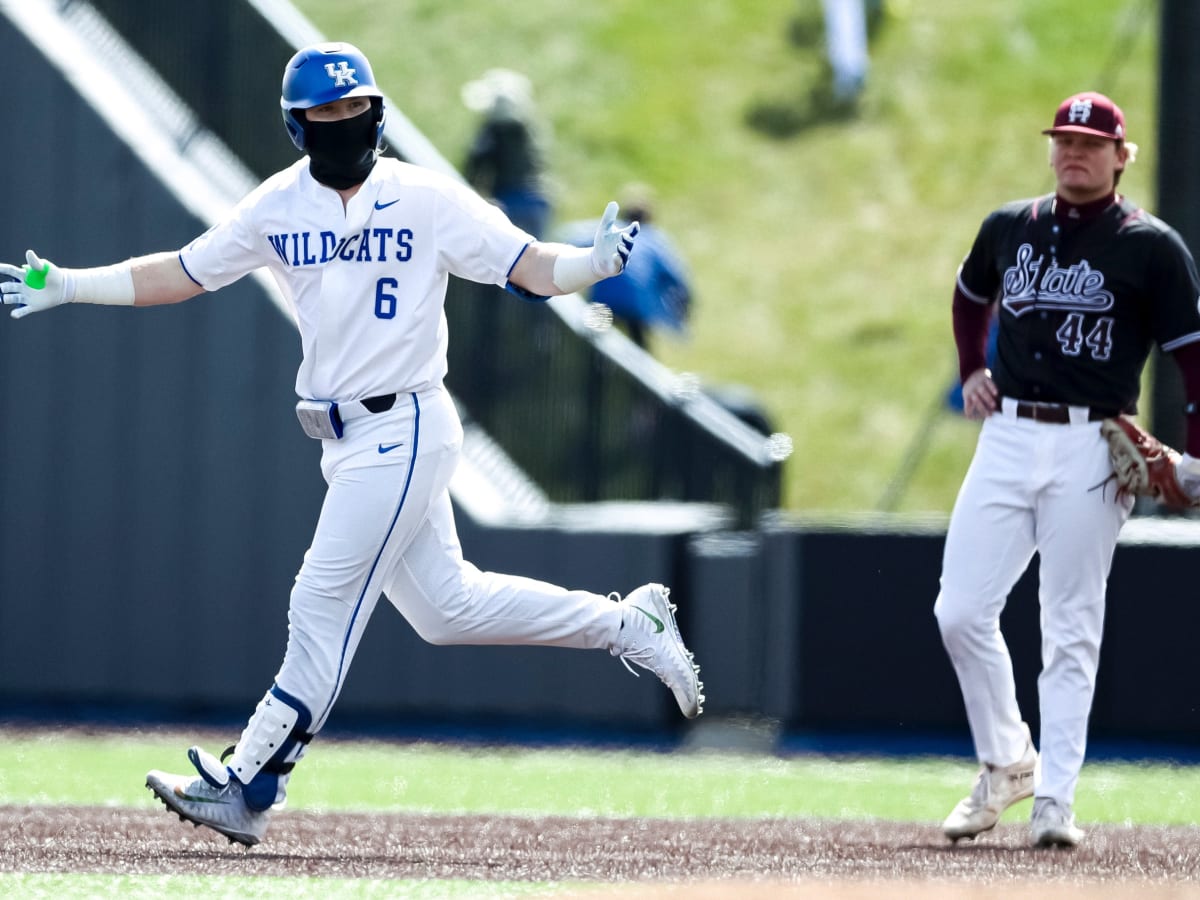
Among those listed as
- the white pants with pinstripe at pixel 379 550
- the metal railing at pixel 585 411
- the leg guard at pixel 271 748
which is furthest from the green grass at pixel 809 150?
the leg guard at pixel 271 748

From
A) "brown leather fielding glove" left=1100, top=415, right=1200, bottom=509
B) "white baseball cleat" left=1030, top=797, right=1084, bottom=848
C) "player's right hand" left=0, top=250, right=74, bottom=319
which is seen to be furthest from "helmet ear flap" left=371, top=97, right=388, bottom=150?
"white baseball cleat" left=1030, top=797, right=1084, bottom=848

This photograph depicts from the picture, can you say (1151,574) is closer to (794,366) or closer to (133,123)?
(133,123)

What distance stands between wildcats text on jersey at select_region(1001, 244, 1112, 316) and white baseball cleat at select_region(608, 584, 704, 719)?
1.44 metres

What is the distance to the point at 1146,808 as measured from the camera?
780cm

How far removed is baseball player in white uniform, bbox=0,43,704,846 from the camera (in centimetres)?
616

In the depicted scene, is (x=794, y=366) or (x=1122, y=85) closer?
(x=794, y=366)

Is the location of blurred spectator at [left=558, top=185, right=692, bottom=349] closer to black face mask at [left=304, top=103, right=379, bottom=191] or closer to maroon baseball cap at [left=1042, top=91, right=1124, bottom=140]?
maroon baseball cap at [left=1042, top=91, right=1124, bottom=140]

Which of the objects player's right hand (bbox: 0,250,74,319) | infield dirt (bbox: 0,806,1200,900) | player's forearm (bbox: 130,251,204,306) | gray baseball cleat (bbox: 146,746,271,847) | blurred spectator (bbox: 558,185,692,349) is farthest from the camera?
blurred spectator (bbox: 558,185,692,349)

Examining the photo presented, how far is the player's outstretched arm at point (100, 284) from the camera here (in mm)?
6355

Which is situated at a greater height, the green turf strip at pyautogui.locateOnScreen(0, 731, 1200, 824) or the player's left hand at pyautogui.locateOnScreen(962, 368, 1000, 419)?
the player's left hand at pyautogui.locateOnScreen(962, 368, 1000, 419)

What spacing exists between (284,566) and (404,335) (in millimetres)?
4804

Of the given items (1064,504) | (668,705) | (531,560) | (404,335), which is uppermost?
(404,335)

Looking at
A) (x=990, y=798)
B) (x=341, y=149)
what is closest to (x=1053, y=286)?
(x=990, y=798)

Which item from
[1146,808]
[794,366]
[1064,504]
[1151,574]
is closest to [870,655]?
[1151,574]
